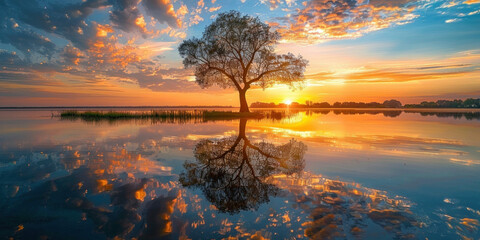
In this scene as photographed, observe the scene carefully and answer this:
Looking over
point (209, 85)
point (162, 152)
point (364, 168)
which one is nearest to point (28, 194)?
point (162, 152)

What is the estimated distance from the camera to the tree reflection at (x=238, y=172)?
483cm

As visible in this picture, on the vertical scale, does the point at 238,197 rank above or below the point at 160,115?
below

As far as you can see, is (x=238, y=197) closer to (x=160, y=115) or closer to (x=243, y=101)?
(x=243, y=101)

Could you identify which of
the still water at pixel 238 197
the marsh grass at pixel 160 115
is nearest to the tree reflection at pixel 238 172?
the still water at pixel 238 197

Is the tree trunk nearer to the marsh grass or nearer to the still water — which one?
the marsh grass

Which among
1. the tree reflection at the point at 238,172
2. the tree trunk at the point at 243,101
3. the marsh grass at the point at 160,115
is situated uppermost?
the tree trunk at the point at 243,101

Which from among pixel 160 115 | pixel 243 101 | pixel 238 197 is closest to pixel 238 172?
pixel 238 197

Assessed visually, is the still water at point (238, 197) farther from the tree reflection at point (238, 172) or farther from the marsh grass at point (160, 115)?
the marsh grass at point (160, 115)

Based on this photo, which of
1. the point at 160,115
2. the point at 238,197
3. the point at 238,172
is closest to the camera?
the point at 238,197

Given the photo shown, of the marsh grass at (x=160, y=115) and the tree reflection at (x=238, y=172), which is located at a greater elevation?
the marsh grass at (x=160, y=115)

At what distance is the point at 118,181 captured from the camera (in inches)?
233

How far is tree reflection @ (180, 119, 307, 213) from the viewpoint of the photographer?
4.83 metres

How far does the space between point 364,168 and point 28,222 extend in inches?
322

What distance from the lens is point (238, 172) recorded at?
6.75m
